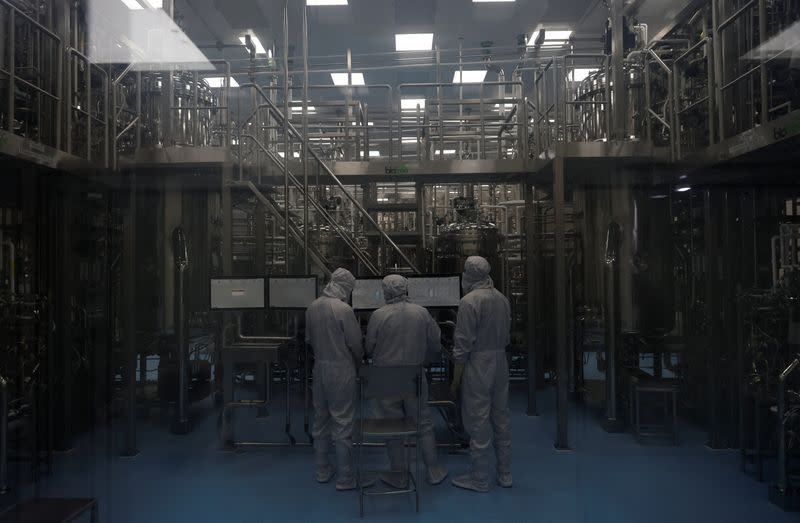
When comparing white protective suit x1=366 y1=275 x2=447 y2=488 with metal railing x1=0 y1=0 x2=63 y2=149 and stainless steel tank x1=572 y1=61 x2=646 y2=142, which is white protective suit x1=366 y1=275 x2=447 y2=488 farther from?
metal railing x1=0 y1=0 x2=63 y2=149

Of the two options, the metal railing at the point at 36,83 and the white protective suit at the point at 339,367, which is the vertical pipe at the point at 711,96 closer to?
the white protective suit at the point at 339,367

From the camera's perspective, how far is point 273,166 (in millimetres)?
4105

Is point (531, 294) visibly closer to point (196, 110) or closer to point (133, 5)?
point (196, 110)

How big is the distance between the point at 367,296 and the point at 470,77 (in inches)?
66.0

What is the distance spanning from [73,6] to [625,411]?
11.1 ft

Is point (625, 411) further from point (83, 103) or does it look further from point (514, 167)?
point (83, 103)

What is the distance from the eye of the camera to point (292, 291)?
374 cm

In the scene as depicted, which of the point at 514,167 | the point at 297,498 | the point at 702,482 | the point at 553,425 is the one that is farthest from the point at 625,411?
the point at 514,167

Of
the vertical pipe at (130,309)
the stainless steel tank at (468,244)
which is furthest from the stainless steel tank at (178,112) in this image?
the stainless steel tank at (468,244)

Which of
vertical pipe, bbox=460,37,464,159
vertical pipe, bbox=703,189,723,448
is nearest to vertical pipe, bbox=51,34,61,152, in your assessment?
vertical pipe, bbox=460,37,464,159

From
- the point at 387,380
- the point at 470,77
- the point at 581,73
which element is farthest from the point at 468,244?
the point at 387,380

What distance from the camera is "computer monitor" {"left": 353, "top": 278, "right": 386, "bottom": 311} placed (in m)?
3.86

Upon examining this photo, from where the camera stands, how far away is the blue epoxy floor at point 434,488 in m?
2.36

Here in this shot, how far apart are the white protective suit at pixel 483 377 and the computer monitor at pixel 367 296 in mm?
848
